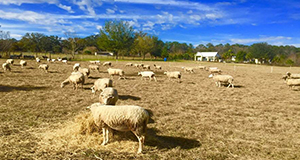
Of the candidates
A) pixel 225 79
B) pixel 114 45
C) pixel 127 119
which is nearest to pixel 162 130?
pixel 127 119

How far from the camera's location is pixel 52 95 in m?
13.2

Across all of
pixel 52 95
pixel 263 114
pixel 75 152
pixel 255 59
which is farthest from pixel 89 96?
pixel 255 59

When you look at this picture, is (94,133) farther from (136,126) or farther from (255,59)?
(255,59)

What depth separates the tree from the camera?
7175 cm

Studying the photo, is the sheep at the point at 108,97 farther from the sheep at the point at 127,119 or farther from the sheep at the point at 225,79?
the sheep at the point at 225,79

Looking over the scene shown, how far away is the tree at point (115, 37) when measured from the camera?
2825 inches

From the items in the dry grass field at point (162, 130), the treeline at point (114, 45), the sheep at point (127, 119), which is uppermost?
the treeline at point (114, 45)

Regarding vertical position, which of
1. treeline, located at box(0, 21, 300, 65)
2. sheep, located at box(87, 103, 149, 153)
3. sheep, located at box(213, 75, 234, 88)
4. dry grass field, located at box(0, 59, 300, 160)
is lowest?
dry grass field, located at box(0, 59, 300, 160)

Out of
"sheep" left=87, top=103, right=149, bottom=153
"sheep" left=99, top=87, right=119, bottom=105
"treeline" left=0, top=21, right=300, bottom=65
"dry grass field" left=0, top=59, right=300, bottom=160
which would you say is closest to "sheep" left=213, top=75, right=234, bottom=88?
"dry grass field" left=0, top=59, right=300, bottom=160

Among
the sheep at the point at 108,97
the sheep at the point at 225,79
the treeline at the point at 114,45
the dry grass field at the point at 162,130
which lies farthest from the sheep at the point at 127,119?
the treeline at the point at 114,45

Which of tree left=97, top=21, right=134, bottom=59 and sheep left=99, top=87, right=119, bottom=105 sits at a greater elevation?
tree left=97, top=21, right=134, bottom=59

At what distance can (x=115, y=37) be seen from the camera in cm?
7238

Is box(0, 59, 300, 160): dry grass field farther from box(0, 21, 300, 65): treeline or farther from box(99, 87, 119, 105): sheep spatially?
box(0, 21, 300, 65): treeline

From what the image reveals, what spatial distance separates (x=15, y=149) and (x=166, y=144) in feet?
16.4
